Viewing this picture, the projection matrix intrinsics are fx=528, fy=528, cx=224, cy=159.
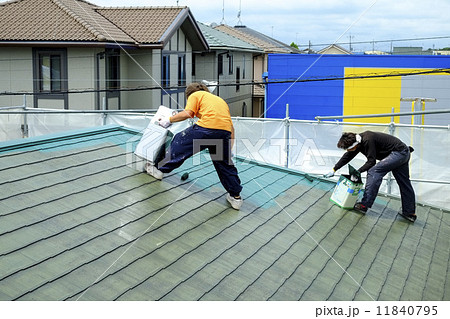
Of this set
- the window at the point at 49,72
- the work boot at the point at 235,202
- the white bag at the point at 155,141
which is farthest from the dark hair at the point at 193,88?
the window at the point at 49,72

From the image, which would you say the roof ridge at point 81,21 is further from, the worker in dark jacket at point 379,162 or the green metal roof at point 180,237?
the worker in dark jacket at point 379,162

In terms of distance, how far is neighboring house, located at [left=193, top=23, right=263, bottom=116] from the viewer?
94.8 feet

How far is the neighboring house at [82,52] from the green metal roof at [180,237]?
12171mm

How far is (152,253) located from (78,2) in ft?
65.6

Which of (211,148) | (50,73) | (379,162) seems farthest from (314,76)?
(211,148)

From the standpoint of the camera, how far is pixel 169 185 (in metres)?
6.00

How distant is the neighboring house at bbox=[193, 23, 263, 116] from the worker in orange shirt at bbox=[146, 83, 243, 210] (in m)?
19.7

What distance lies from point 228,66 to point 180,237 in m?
27.7

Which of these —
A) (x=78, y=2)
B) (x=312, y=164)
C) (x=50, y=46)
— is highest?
(x=78, y=2)

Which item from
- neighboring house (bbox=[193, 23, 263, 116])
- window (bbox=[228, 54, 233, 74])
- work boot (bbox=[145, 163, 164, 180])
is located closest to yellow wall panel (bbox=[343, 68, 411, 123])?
neighboring house (bbox=[193, 23, 263, 116])

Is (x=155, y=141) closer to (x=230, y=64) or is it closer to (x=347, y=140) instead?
(x=347, y=140)

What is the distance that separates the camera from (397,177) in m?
7.46
